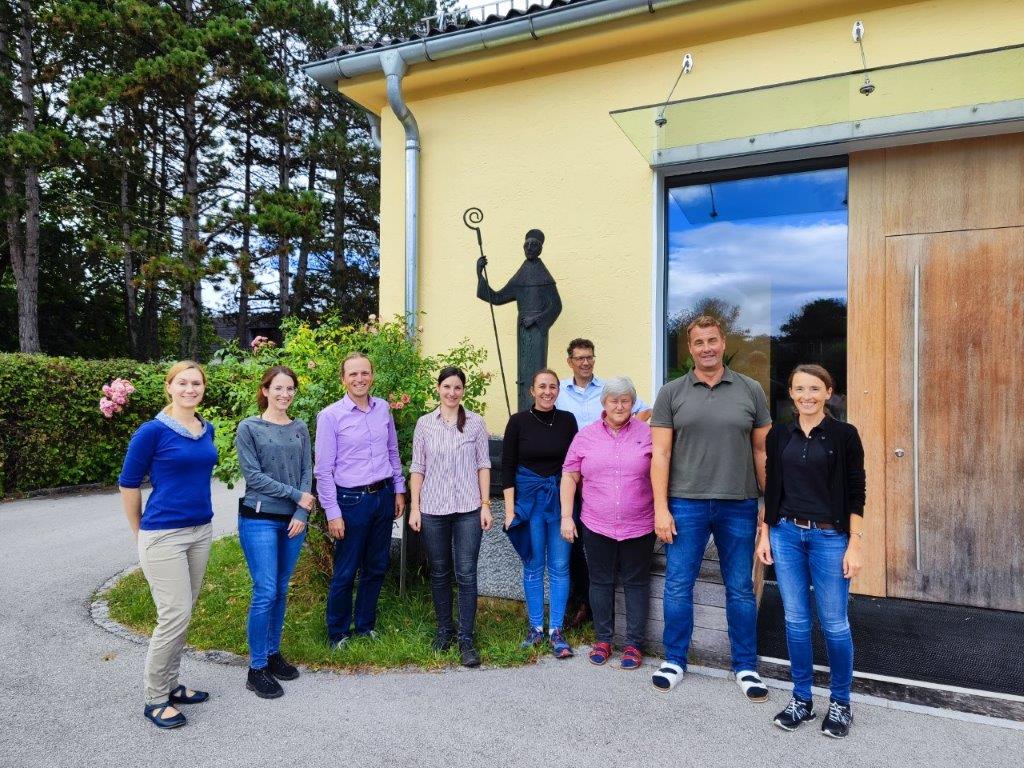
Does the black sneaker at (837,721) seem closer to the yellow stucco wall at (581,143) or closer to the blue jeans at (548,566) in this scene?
the blue jeans at (548,566)

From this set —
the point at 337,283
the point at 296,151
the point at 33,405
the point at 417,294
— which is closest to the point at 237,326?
the point at 337,283

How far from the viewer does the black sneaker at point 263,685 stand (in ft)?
10.5

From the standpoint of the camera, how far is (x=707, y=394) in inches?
128

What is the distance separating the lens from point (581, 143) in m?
5.65

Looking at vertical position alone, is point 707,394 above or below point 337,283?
below

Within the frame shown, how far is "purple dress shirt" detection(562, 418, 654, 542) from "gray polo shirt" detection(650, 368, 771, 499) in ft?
0.62

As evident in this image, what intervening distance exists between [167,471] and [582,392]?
236 cm

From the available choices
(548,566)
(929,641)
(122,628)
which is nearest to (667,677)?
(548,566)

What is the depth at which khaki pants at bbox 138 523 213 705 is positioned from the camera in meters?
2.95

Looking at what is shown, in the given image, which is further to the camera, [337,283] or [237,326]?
[237,326]

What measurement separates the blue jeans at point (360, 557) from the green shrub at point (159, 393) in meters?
0.74

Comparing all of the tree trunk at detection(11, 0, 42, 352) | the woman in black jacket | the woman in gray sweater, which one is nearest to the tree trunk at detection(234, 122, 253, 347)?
the tree trunk at detection(11, 0, 42, 352)

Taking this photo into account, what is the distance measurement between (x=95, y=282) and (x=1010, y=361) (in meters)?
23.7

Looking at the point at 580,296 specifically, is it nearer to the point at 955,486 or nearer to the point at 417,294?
the point at 417,294
